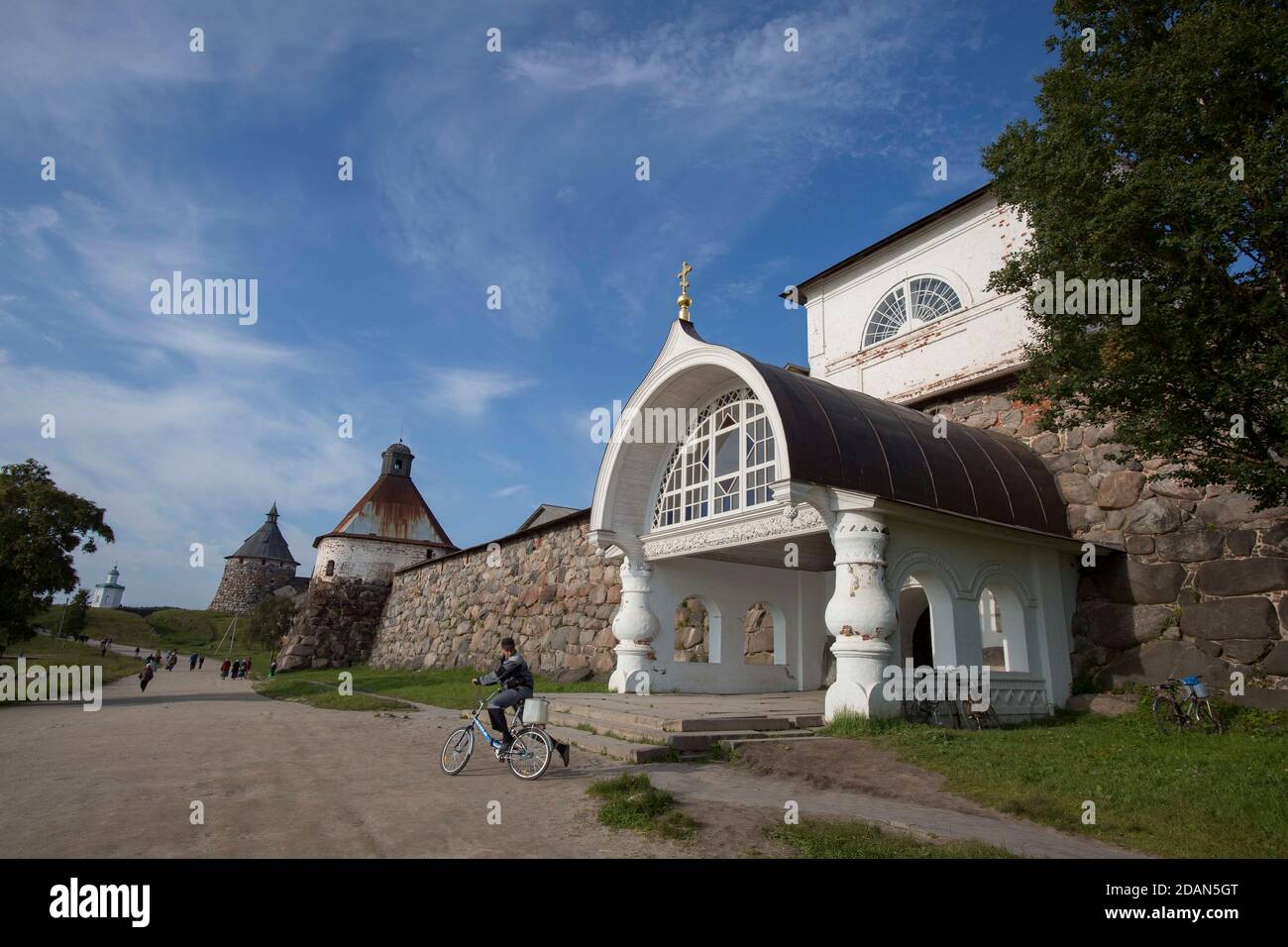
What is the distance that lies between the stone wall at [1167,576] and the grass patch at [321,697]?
12.6m

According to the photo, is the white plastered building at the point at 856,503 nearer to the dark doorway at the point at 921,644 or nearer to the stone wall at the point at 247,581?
the dark doorway at the point at 921,644

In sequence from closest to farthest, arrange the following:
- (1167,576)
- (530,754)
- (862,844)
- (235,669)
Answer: (862,844) → (530,754) → (1167,576) → (235,669)

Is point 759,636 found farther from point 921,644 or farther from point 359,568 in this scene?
point 359,568

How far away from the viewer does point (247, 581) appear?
72.1 meters

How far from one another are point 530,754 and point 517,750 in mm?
134

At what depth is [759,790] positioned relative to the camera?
6926 mm

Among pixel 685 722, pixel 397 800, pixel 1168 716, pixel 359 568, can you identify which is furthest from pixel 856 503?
pixel 359 568

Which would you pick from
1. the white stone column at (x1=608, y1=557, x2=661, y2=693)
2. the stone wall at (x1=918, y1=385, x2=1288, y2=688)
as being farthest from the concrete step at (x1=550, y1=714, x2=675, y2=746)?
the stone wall at (x1=918, y1=385, x2=1288, y2=688)

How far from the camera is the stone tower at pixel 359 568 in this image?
1308 inches

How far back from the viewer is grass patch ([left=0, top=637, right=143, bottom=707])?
3091cm

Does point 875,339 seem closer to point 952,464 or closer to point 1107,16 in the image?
point 952,464

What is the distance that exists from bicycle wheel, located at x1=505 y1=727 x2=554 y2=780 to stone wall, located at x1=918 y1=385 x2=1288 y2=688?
28.7 feet

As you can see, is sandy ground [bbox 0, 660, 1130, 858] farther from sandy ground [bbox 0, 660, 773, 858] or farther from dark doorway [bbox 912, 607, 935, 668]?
dark doorway [bbox 912, 607, 935, 668]
